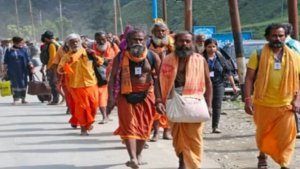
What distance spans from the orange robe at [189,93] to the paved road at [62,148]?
1.08m

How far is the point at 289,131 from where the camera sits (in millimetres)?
8391

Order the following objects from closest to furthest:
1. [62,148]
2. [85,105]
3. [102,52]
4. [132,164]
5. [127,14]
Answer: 1. [132,164]
2. [62,148]
3. [85,105]
4. [102,52]
5. [127,14]

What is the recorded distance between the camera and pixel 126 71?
9109 mm

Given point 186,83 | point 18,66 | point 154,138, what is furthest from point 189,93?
point 18,66

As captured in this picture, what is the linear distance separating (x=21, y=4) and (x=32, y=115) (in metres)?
117

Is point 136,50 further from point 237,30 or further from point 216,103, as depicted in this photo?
point 237,30

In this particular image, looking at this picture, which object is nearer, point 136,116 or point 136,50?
point 136,50

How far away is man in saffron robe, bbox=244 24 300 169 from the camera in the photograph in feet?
27.4

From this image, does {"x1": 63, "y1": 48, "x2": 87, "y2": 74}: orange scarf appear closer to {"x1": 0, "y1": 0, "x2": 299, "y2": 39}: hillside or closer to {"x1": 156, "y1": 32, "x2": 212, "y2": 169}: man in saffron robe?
{"x1": 156, "y1": 32, "x2": 212, "y2": 169}: man in saffron robe

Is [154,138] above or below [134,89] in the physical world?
below

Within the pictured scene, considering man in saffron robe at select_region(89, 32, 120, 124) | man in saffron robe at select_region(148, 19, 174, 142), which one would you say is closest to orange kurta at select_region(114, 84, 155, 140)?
man in saffron robe at select_region(148, 19, 174, 142)

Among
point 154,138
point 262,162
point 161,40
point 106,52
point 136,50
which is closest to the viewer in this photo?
point 262,162

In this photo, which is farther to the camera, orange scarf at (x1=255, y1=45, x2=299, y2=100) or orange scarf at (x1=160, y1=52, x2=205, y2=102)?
orange scarf at (x1=255, y1=45, x2=299, y2=100)

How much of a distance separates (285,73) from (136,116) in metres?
2.01
